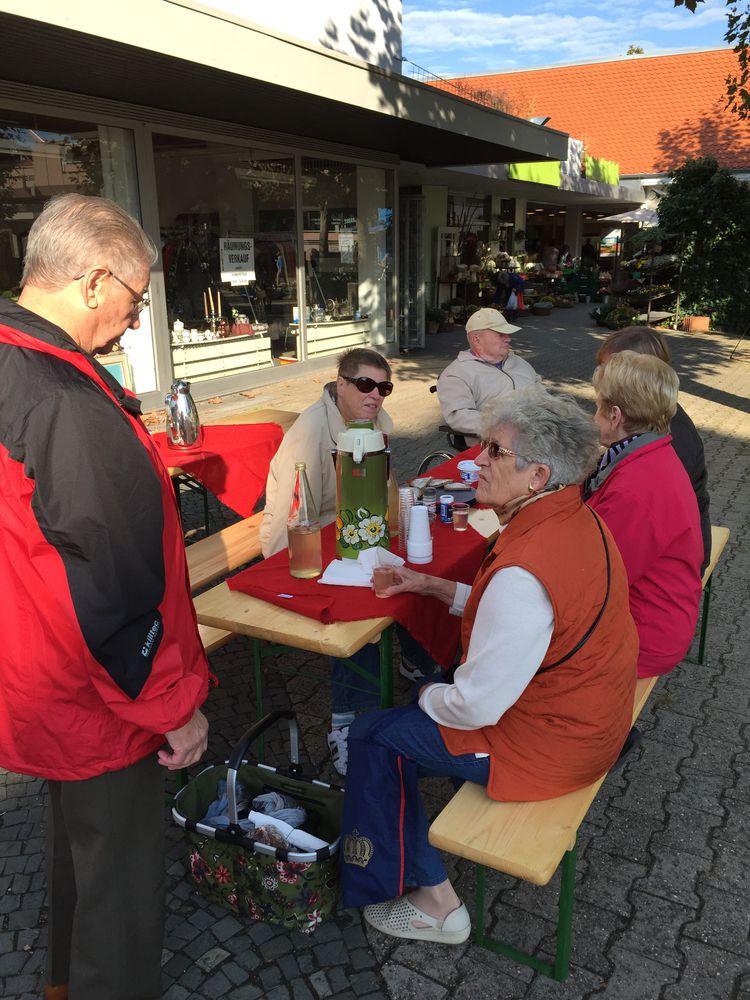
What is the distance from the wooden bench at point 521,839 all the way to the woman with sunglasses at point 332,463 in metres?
0.99

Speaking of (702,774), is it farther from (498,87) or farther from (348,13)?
(498,87)

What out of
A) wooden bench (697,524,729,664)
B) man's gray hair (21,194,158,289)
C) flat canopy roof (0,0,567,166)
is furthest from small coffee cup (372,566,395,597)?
flat canopy roof (0,0,567,166)

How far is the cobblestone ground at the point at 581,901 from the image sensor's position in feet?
7.55

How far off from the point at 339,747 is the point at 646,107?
3093 centimetres

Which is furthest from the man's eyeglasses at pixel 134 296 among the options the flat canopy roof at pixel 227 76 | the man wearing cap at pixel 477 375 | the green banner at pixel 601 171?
the green banner at pixel 601 171

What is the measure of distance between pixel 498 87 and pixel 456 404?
104 ft

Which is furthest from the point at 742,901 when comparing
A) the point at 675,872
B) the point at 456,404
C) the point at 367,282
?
the point at 367,282

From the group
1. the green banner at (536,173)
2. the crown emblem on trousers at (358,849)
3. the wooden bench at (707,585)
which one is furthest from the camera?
the green banner at (536,173)

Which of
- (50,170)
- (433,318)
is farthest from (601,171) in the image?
(50,170)

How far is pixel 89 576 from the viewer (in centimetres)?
158

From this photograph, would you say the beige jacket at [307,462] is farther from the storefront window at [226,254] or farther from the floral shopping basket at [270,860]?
the storefront window at [226,254]

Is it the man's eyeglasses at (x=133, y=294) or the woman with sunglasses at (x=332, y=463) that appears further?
the woman with sunglasses at (x=332, y=463)

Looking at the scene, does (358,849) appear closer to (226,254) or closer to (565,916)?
(565,916)

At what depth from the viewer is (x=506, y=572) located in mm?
1951
